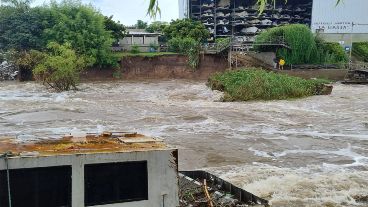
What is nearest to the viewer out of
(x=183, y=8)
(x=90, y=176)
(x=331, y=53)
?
(x=90, y=176)

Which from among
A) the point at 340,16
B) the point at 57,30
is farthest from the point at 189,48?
the point at 340,16

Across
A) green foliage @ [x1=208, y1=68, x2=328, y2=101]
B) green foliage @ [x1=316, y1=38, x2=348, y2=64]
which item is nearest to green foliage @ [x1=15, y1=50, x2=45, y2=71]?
green foliage @ [x1=208, y1=68, x2=328, y2=101]

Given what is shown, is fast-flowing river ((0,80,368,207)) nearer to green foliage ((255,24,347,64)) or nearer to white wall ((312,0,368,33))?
green foliage ((255,24,347,64))

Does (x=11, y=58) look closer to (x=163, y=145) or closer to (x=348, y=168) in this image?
(x=348, y=168)

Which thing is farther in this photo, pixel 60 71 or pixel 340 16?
pixel 340 16

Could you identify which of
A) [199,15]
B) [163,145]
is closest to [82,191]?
[163,145]

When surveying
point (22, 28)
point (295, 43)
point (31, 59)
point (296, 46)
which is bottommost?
point (31, 59)

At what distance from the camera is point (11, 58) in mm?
43969

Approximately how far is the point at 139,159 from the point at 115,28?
155 feet

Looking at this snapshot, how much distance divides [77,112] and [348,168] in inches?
620

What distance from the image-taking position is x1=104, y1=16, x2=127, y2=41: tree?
5162 centimetres

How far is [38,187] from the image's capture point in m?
6.02

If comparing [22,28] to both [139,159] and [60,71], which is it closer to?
[60,71]

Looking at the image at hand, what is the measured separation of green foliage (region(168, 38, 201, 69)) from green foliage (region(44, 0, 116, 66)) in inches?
284
